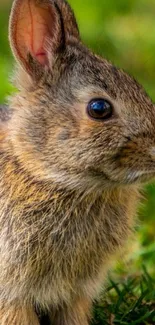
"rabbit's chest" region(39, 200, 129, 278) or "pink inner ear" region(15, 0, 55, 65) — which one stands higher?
"pink inner ear" region(15, 0, 55, 65)

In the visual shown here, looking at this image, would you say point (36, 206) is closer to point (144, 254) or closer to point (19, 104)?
point (19, 104)

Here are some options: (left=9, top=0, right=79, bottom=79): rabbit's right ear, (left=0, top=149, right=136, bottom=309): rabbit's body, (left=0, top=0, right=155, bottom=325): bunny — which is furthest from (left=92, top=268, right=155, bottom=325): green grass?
(left=9, top=0, right=79, bottom=79): rabbit's right ear

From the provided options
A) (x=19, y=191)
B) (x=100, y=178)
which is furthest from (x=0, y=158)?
(x=100, y=178)

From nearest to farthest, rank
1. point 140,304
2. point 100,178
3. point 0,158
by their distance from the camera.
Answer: point 100,178
point 0,158
point 140,304

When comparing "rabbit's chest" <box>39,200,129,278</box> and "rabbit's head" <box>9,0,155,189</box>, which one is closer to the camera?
"rabbit's head" <box>9,0,155,189</box>

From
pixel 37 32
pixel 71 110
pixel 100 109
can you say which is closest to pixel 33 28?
pixel 37 32

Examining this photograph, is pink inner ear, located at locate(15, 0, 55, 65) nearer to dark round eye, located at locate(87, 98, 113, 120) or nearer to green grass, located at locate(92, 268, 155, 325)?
dark round eye, located at locate(87, 98, 113, 120)

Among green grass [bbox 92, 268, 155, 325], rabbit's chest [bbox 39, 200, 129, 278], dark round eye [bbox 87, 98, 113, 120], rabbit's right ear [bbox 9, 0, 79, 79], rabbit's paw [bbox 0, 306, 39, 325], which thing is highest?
rabbit's right ear [bbox 9, 0, 79, 79]

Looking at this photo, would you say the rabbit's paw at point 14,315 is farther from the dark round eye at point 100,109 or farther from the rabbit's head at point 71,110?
the dark round eye at point 100,109
